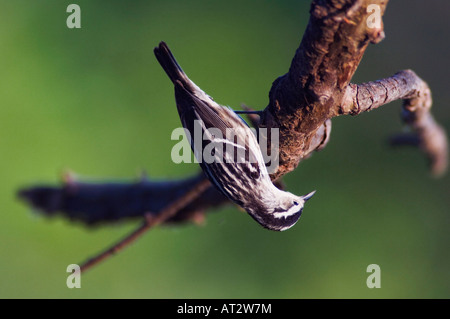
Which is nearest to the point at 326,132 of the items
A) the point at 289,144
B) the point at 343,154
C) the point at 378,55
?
the point at 289,144

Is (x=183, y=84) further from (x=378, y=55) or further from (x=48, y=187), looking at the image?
(x=378, y=55)

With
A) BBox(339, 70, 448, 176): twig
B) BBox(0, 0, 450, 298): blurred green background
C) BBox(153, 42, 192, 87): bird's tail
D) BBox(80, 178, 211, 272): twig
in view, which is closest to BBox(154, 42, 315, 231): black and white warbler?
BBox(153, 42, 192, 87): bird's tail

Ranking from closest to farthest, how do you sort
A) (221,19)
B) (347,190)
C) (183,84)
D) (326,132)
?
(326,132), (183,84), (347,190), (221,19)

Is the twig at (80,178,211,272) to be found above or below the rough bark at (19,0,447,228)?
below

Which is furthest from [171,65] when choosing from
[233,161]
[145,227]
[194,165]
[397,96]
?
[194,165]

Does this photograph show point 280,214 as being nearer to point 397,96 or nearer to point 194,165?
point 397,96

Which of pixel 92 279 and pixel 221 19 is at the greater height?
pixel 221 19

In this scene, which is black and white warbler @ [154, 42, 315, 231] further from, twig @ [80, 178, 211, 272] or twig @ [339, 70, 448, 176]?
twig @ [339, 70, 448, 176]
